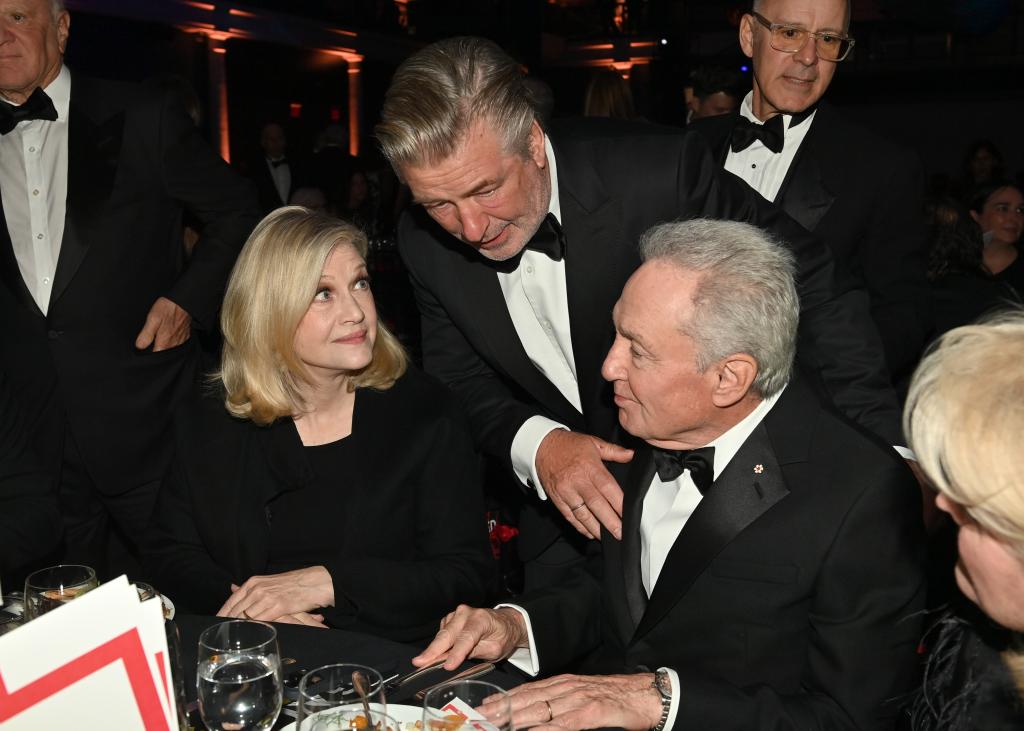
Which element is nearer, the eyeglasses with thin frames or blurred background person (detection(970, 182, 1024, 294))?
the eyeglasses with thin frames

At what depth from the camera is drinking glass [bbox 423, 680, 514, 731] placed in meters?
1.26

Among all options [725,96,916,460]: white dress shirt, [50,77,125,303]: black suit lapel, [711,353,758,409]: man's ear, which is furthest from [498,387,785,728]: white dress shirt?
[50,77,125,303]: black suit lapel

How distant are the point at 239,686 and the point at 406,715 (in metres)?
0.27

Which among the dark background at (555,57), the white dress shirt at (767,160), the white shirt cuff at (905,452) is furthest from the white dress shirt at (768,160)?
the dark background at (555,57)

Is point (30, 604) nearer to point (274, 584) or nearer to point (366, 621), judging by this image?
point (274, 584)

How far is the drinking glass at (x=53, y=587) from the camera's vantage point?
1.65 metres

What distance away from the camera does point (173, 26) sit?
11367 millimetres

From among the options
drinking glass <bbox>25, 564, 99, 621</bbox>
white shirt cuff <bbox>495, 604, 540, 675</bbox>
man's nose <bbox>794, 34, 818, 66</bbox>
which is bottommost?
white shirt cuff <bbox>495, 604, 540, 675</bbox>

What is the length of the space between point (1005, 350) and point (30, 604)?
157cm

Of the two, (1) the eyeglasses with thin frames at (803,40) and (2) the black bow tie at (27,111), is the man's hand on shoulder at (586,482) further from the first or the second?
(2) the black bow tie at (27,111)

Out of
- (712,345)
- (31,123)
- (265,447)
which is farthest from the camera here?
(31,123)

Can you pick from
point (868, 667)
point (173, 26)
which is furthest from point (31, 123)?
point (173, 26)

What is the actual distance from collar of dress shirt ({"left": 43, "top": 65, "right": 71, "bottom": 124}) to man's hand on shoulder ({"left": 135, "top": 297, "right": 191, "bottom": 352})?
644 mm

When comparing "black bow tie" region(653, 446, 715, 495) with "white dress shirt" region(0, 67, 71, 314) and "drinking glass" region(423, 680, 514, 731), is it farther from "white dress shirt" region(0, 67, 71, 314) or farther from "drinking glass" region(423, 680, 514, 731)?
"white dress shirt" region(0, 67, 71, 314)
